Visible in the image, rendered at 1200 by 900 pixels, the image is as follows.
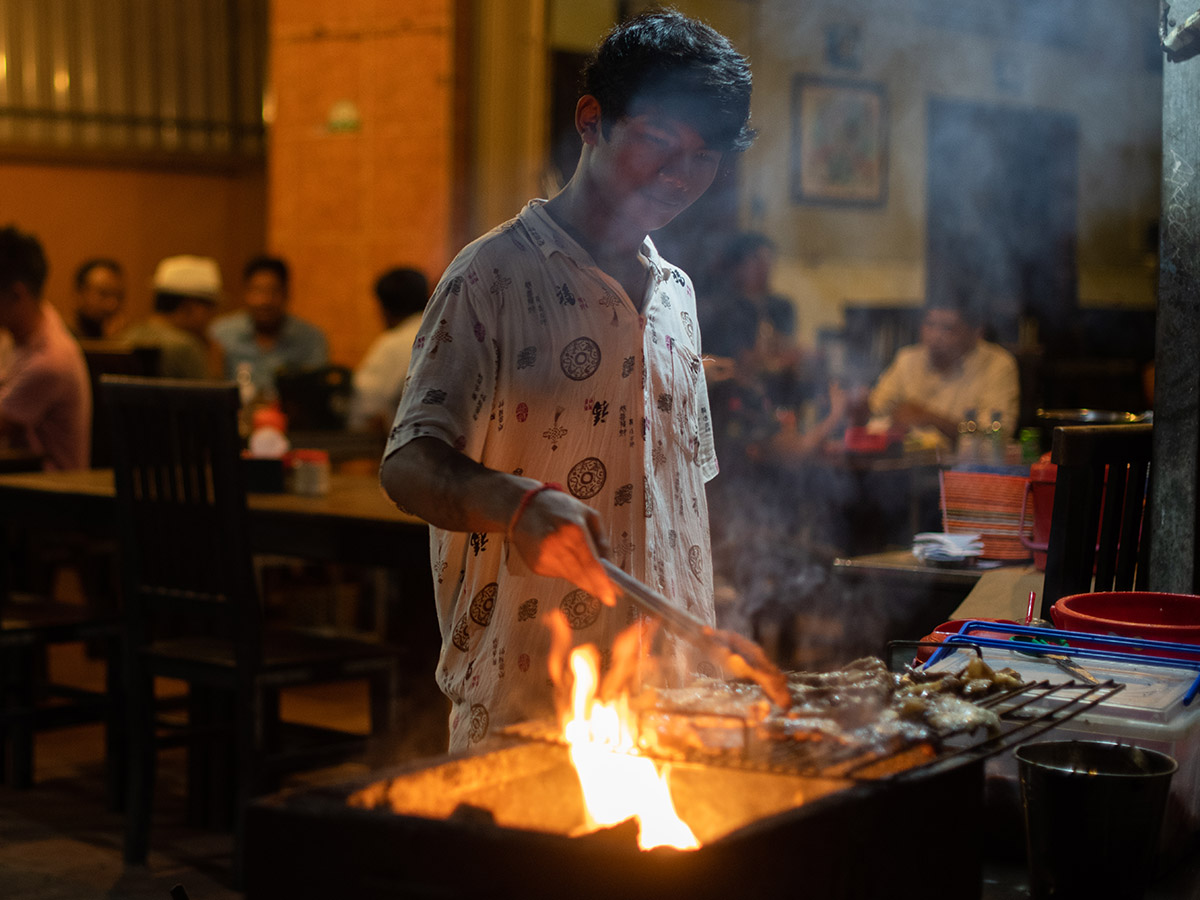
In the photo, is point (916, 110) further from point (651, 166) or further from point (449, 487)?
point (449, 487)

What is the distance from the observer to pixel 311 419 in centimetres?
636

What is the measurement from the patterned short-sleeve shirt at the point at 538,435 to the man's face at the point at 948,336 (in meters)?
4.90

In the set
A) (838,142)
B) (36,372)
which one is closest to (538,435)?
(36,372)

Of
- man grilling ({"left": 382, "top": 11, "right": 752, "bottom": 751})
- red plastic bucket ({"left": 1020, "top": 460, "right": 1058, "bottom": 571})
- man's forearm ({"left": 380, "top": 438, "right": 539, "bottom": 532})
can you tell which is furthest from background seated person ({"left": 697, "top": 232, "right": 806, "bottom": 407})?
man's forearm ({"left": 380, "top": 438, "right": 539, "bottom": 532})

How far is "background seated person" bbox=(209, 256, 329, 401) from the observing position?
23.4 ft

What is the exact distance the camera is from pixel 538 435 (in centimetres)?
183

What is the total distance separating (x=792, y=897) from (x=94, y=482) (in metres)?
3.96

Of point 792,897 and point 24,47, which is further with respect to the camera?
point 24,47

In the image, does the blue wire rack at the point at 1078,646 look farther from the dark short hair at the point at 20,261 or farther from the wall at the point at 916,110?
the wall at the point at 916,110

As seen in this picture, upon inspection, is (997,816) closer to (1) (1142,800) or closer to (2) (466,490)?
(1) (1142,800)

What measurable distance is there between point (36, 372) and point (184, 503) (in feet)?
6.05

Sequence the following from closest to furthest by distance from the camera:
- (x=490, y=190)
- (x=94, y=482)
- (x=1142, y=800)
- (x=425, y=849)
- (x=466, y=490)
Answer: (x=425, y=849), (x=1142, y=800), (x=466, y=490), (x=94, y=482), (x=490, y=190)

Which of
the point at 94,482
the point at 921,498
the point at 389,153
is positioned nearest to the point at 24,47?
the point at 389,153

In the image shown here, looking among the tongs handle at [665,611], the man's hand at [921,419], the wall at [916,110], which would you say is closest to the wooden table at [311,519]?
the tongs handle at [665,611]
